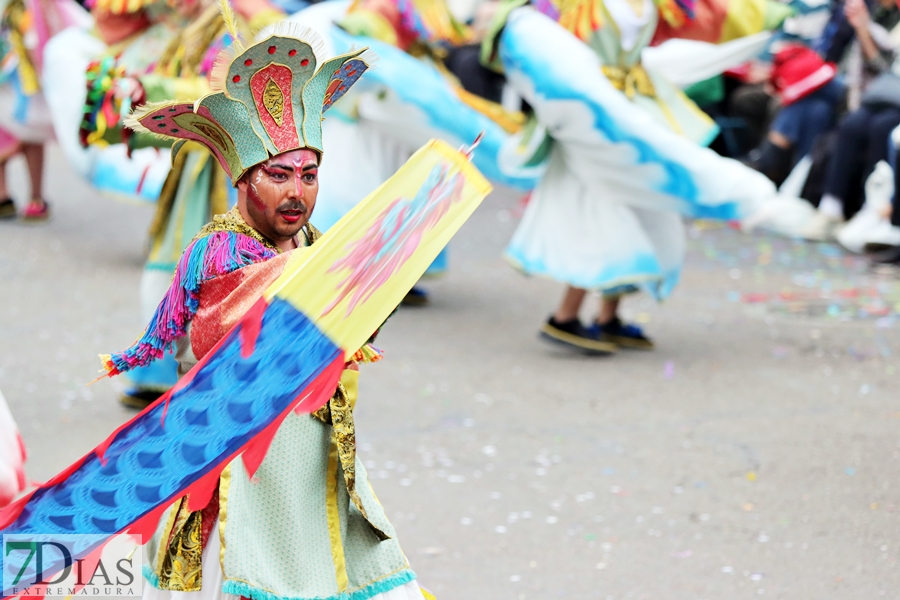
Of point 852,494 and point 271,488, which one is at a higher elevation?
point 271,488

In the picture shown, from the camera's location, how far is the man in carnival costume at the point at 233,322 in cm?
230

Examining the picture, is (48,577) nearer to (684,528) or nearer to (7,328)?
(684,528)

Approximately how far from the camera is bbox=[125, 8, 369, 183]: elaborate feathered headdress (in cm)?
228

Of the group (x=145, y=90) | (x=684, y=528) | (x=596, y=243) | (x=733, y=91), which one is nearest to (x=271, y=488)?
(x=684, y=528)

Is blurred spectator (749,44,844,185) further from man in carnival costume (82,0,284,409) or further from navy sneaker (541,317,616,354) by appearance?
man in carnival costume (82,0,284,409)

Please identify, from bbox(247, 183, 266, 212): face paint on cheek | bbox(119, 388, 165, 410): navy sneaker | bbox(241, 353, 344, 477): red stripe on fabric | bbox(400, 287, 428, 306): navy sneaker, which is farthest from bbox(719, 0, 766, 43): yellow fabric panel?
bbox(241, 353, 344, 477): red stripe on fabric

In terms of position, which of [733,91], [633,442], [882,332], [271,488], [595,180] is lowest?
[733,91]

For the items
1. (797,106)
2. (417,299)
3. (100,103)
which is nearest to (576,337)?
(417,299)

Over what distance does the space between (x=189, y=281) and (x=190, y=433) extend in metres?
0.36

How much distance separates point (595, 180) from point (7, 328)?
9.97 feet

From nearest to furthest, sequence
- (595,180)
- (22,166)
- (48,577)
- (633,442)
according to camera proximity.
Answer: (48,577)
(633,442)
(595,180)
(22,166)

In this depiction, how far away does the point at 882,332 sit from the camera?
617 cm

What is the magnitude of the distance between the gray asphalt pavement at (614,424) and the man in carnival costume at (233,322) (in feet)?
3.47

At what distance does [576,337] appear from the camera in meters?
5.78
